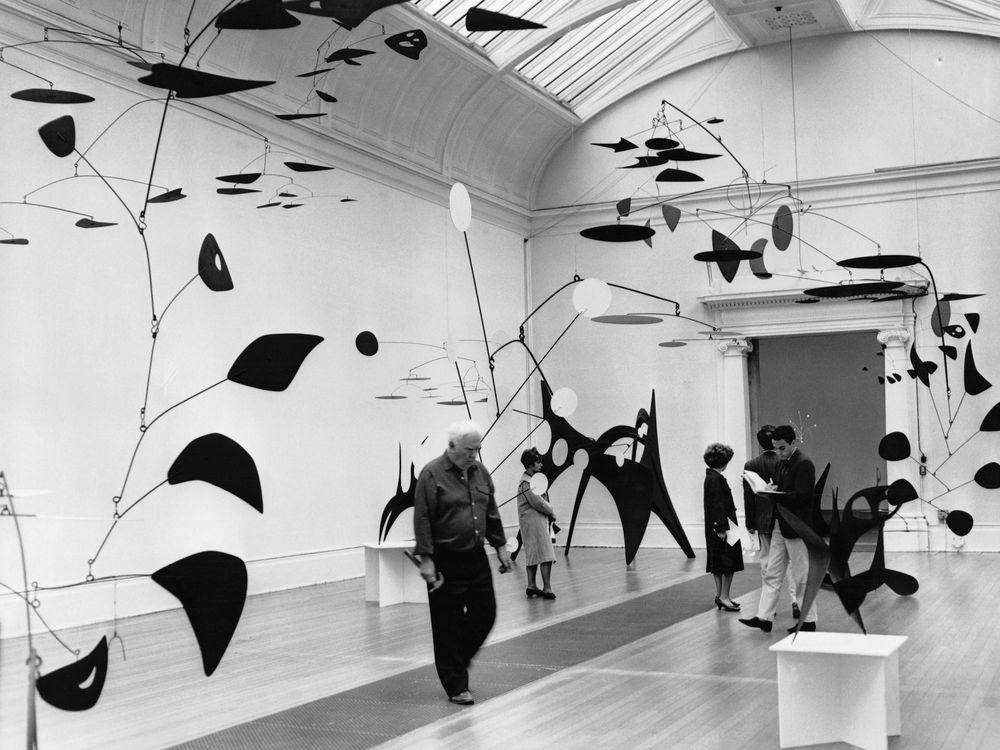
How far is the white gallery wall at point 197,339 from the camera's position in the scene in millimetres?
10570

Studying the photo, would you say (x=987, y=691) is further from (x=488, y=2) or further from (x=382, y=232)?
(x=488, y=2)

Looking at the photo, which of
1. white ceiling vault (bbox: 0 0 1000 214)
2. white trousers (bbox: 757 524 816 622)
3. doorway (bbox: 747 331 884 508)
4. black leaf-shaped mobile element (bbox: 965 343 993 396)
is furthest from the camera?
doorway (bbox: 747 331 884 508)

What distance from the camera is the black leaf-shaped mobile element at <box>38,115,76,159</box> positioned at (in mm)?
6227

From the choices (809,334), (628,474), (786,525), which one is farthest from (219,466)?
(809,334)

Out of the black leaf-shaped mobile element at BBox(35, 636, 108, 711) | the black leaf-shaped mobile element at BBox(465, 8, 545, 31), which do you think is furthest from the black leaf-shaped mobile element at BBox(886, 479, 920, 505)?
the black leaf-shaped mobile element at BBox(35, 636, 108, 711)

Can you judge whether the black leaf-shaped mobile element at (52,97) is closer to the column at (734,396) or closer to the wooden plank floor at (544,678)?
the wooden plank floor at (544,678)

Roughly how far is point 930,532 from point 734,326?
4.40m

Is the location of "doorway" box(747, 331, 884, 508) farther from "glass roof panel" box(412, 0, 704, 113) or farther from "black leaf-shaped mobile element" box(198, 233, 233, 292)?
"black leaf-shaped mobile element" box(198, 233, 233, 292)

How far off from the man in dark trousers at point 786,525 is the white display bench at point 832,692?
3.01 metres

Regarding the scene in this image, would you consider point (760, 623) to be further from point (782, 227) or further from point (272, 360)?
point (272, 360)

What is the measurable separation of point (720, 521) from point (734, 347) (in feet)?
27.6

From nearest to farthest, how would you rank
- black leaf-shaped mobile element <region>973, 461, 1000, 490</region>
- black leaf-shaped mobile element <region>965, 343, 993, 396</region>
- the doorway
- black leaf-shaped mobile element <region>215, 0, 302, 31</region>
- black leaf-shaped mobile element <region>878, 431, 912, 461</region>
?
black leaf-shaped mobile element <region>215, 0, 302, 31</region>, black leaf-shaped mobile element <region>973, 461, 1000, 490</region>, black leaf-shaped mobile element <region>878, 431, 912, 461</region>, black leaf-shaped mobile element <region>965, 343, 993, 396</region>, the doorway

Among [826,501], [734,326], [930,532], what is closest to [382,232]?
[734,326]

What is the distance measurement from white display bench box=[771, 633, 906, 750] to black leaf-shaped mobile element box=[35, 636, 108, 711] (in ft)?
11.0
